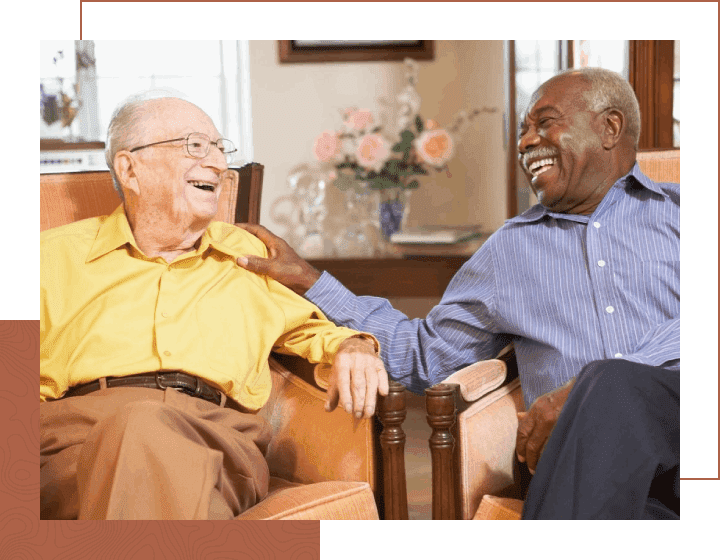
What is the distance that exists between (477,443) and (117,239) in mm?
872

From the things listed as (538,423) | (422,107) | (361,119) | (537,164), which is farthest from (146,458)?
(422,107)

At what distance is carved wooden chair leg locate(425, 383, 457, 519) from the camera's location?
1.59 m

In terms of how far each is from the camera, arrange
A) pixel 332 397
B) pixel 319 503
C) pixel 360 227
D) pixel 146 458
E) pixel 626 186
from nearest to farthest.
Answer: pixel 146 458, pixel 319 503, pixel 332 397, pixel 626 186, pixel 360 227

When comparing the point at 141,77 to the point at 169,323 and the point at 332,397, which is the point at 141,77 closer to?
the point at 169,323

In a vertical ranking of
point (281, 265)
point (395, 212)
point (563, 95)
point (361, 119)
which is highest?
point (361, 119)

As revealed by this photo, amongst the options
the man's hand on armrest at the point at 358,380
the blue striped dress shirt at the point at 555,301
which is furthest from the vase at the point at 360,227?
the man's hand on armrest at the point at 358,380

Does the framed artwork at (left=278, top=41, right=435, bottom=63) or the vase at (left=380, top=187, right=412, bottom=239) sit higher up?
the framed artwork at (left=278, top=41, right=435, bottom=63)

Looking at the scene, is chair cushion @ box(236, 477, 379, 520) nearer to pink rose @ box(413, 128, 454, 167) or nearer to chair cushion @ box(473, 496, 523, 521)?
chair cushion @ box(473, 496, 523, 521)

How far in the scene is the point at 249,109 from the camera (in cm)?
373

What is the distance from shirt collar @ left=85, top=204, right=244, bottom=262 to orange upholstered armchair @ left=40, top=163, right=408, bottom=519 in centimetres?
24

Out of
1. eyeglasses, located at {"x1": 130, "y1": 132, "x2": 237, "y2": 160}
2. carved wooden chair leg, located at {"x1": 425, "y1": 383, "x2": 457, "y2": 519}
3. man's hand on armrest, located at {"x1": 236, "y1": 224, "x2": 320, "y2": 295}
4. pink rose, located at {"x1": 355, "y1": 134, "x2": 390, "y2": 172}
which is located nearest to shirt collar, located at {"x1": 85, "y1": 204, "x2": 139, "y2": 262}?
eyeglasses, located at {"x1": 130, "y1": 132, "x2": 237, "y2": 160}

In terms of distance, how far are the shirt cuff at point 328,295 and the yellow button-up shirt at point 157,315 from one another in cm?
9

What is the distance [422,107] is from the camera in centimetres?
361

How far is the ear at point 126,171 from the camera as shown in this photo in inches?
65.9
